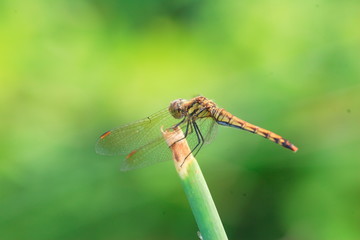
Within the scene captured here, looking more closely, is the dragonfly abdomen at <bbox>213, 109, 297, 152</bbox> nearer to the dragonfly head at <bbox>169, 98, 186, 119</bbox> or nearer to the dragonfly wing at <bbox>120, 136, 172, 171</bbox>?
the dragonfly head at <bbox>169, 98, 186, 119</bbox>

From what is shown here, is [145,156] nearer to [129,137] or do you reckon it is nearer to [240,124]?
[129,137]

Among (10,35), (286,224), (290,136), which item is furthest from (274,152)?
(10,35)

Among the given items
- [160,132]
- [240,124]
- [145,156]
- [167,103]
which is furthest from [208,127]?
[167,103]

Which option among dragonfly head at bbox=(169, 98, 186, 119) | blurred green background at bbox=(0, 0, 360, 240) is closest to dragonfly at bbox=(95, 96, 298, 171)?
dragonfly head at bbox=(169, 98, 186, 119)

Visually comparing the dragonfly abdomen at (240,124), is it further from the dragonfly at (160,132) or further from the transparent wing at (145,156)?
the transparent wing at (145,156)

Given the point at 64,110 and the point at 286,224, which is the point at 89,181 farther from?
the point at 286,224
